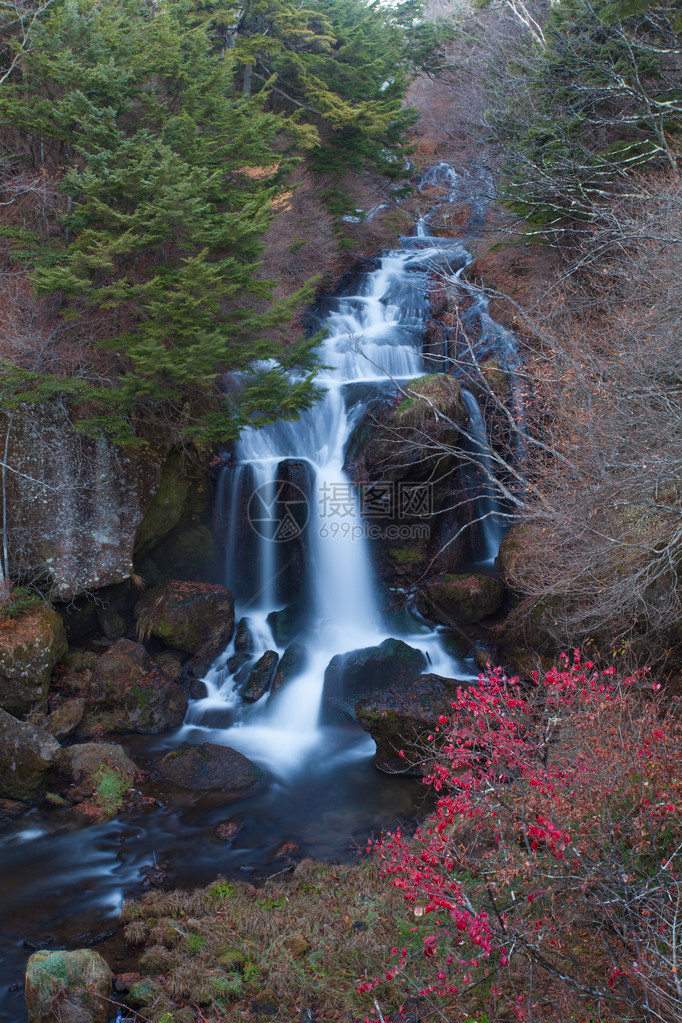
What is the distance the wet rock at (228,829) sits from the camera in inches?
289

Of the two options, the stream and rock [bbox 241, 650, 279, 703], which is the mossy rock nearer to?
the stream


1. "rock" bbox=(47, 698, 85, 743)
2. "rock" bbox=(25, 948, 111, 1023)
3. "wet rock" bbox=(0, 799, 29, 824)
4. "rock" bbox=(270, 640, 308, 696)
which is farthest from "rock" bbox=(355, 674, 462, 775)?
"rock" bbox=(25, 948, 111, 1023)

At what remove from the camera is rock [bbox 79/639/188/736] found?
9.33 metres

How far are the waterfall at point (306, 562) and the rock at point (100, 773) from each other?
51.3 inches

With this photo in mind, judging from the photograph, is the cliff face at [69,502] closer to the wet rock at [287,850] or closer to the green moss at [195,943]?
the wet rock at [287,850]

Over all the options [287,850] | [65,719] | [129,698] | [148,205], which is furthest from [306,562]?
[148,205]

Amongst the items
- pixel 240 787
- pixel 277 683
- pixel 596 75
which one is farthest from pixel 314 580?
pixel 596 75

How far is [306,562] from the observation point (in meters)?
11.8

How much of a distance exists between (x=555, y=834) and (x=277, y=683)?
6.91 m

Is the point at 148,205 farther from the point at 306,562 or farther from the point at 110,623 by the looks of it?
the point at 110,623

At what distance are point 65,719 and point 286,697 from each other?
123 inches

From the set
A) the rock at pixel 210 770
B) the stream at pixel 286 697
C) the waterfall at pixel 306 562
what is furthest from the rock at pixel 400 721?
the rock at pixel 210 770

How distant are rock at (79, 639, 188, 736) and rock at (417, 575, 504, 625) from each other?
4.35m

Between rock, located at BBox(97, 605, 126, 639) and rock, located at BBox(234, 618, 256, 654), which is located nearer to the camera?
rock, located at BBox(97, 605, 126, 639)
